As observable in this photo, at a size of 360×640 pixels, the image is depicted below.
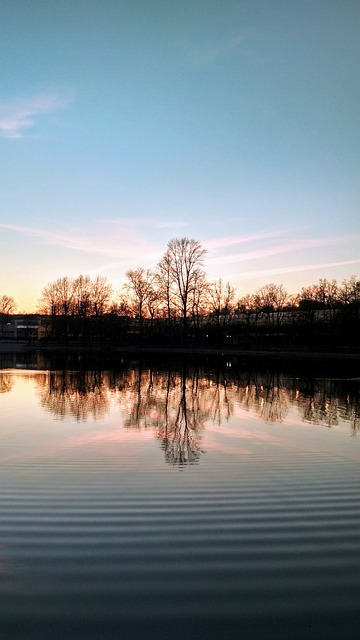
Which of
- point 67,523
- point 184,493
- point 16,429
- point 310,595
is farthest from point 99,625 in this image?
point 16,429

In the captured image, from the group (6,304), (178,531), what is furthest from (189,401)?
(6,304)

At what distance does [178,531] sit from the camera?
230 inches

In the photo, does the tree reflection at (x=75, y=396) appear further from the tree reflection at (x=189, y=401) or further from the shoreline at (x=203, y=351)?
the shoreline at (x=203, y=351)

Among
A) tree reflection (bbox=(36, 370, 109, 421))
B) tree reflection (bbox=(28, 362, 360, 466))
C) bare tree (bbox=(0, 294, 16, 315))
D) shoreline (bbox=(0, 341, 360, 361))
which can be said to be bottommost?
tree reflection (bbox=(28, 362, 360, 466))

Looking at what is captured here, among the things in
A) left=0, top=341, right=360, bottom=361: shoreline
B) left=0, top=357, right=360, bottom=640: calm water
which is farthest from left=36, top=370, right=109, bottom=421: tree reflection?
left=0, top=341, right=360, bottom=361: shoreline

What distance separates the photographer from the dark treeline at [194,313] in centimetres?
7206

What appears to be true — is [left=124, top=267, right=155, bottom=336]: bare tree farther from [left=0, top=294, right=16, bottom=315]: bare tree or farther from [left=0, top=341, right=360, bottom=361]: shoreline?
[left=0, top=294, right=16, bottom=315]: bare tree

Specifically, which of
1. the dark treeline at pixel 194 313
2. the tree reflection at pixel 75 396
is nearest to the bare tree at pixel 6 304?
the dark treeline at pixel 194 313

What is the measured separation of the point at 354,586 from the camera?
182 inches

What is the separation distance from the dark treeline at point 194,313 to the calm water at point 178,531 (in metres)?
54.0

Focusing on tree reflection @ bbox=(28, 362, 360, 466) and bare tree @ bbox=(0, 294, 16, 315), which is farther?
bare tree @ bbox=(0, 294, 16, 315)

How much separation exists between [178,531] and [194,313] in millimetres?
76775

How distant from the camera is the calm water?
13.4ft

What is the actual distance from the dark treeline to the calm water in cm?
5401
